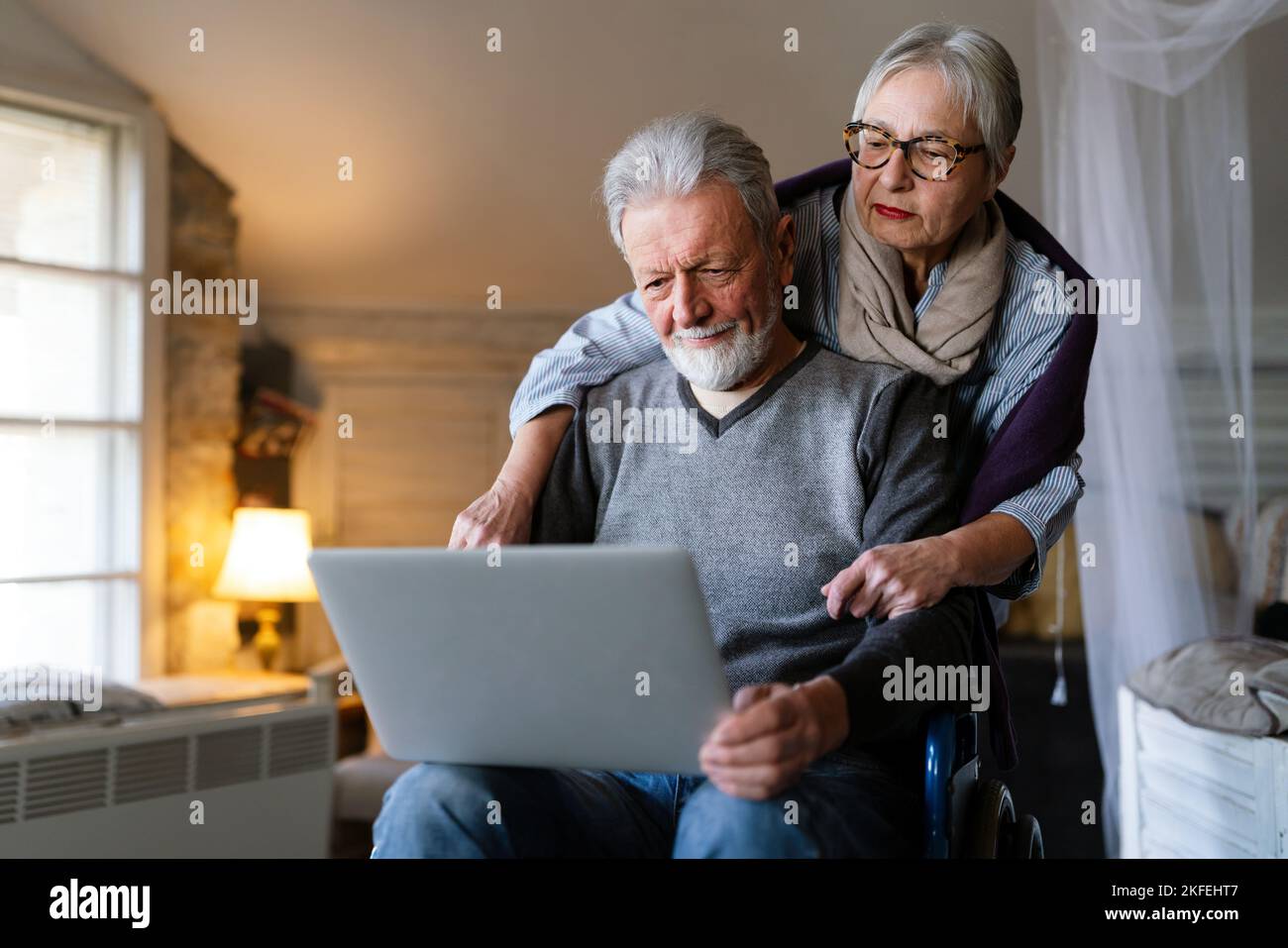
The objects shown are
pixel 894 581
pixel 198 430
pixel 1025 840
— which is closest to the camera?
pixel 894 581

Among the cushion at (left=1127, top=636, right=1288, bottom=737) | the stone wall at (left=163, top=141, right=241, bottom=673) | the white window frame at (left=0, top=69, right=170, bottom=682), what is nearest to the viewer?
the cushion at (left=1127, top=636, right=1288, bottom=737)

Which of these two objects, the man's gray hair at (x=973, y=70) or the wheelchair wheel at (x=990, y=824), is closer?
the wheelchair wheel at (x=990, y=824)

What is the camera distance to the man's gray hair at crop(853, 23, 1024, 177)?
1.44 meters

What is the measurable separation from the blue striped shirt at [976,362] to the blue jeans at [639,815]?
1.15 ft

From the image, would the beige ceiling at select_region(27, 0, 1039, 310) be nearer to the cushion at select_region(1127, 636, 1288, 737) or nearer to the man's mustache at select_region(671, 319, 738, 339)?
the cushion at select_region(1127, 636, 1288, 737)

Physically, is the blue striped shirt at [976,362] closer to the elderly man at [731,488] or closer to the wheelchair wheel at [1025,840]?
the elderly man at [731,488]

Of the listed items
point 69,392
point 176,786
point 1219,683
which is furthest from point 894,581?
point 69,392

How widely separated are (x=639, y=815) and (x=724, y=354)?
54 cm

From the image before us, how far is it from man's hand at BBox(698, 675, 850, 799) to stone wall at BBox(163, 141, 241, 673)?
381cm

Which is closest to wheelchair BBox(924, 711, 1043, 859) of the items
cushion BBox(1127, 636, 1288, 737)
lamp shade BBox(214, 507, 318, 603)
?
cushion BBox(1127, 636, 1288, 737)

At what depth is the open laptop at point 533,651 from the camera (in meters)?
1.00

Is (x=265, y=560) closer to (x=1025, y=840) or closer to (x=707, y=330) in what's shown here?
(x=707, y=330)

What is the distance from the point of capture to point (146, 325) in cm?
430

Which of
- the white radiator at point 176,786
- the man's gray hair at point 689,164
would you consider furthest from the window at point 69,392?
the man's gray hair at point 689,164
